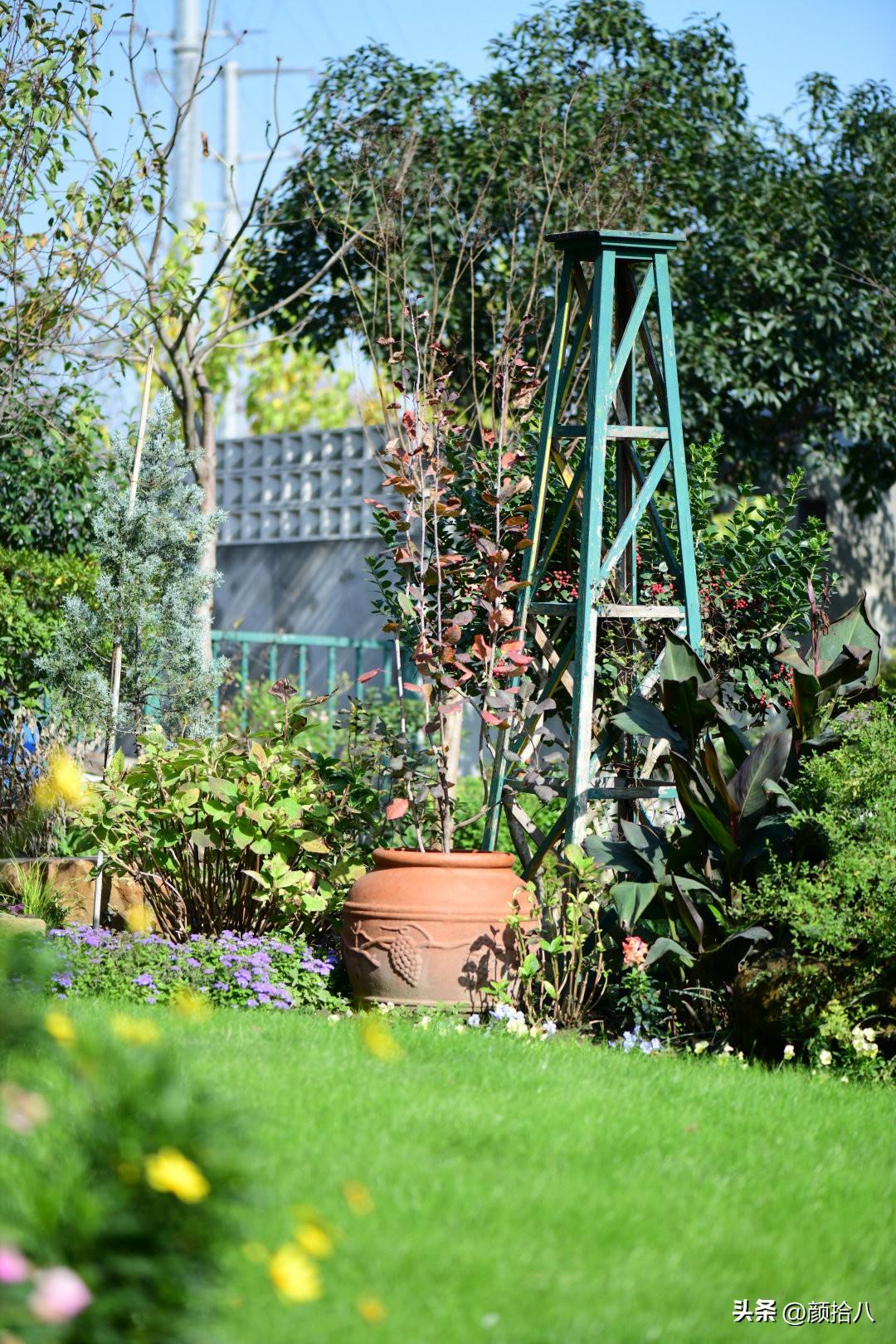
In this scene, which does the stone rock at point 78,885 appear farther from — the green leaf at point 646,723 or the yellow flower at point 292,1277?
the yellow flower at point 292,1277

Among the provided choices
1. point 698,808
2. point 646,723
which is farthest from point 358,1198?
point 646,723

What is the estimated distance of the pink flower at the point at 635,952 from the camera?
4.98 m

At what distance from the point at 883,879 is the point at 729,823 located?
0.69m

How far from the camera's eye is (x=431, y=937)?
5121 millimetres

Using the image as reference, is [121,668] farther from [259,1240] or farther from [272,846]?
[259,1240]

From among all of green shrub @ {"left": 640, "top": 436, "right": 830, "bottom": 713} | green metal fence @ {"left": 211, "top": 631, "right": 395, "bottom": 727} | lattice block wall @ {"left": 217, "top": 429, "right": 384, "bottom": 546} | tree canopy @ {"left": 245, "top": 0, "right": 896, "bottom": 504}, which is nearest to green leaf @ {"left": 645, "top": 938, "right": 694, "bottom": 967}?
green shrub @ {"left": 640, "top": 436, "right": 830, "bottom": 713}

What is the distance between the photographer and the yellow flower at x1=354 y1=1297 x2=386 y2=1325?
2.25 metres

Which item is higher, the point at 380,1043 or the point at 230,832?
the point at 230,832

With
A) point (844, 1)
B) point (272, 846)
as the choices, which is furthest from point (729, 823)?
point (844, 1)

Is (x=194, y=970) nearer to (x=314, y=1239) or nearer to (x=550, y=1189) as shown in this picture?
(x=550, y=1189)

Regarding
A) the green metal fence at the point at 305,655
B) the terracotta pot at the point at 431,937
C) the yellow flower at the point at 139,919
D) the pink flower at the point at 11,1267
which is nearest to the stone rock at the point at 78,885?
the yellow flower at the point at 139,919

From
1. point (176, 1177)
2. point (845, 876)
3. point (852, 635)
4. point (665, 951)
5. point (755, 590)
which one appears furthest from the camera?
point (755, 590)

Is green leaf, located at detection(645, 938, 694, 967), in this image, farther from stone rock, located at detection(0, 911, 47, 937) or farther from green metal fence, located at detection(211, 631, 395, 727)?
green metal fence, located at detection(211, 631, 395, 727)

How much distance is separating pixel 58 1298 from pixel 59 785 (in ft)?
17.5
